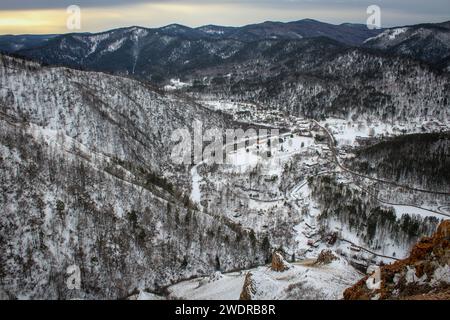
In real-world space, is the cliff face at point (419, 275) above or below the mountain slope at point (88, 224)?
above

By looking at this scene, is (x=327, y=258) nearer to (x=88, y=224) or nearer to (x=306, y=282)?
(x=306, y=282)

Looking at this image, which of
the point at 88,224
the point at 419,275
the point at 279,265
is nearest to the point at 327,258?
the point at 279,265

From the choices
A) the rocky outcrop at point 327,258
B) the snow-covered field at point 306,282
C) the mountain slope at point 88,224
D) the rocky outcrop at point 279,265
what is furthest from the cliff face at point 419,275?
the mountain slope at point 88,224

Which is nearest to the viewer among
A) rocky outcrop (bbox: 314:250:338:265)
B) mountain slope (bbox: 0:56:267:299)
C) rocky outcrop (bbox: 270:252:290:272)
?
rocky outcrop (bbox: 270:252:290:272)

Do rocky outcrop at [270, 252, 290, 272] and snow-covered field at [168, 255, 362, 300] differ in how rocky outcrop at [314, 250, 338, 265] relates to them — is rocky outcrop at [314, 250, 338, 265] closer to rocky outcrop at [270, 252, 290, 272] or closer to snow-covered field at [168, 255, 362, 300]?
snow-covered field at [168, 255, 362, 300]

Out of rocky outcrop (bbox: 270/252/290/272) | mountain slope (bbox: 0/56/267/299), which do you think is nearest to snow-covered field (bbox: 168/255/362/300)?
rocky outcrop (bbox: 270/252/290/272)

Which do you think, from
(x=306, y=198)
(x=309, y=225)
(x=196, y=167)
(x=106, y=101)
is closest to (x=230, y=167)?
(x=196, y=167)

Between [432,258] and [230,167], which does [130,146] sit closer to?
[230,167]

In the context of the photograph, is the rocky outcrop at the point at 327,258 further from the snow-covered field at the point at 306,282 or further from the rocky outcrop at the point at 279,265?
the rocky outcrop at the point at 279,265
